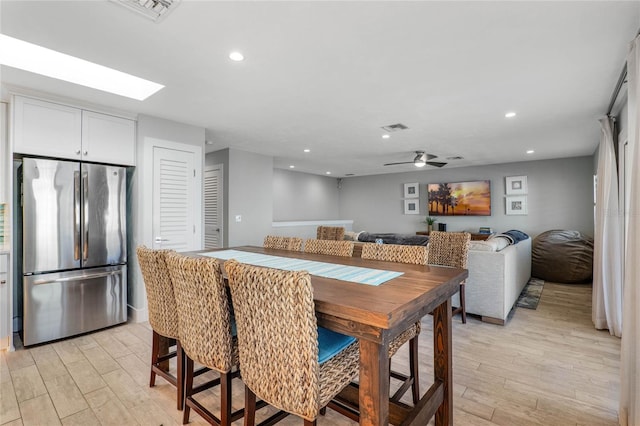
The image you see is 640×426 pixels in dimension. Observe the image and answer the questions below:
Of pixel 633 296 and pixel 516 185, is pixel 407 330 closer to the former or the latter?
pixel 633 296

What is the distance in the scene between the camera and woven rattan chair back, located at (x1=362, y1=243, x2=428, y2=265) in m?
2.26

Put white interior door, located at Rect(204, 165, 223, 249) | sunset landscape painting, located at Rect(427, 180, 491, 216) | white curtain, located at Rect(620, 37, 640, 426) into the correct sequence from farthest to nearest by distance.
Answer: sunset landscape painting, located at Rect(427, 180, 491, 216), white interior door, located at Rect(204, 165, 223, 249), white curtain, located at Rect(620, 37, 640, 426)

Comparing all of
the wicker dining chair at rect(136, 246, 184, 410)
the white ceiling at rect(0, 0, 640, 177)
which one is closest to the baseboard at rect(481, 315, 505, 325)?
the white ceiling at rect(0, 0, 640, 177)

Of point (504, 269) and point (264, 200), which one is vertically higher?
point (264, 200)

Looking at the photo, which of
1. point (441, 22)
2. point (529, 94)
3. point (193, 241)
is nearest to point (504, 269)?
point (529, 94)

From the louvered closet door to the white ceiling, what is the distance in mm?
533

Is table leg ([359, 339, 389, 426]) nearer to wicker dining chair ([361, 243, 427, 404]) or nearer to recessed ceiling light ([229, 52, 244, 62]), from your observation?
wicker dining chair ([361, 243, 427, 404])

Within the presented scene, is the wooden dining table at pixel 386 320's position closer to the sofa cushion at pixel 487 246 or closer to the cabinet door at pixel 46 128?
the sofa cushion at pixel 487 246

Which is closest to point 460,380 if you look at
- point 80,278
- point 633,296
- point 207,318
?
point 633,296

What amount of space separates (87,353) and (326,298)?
275 cm

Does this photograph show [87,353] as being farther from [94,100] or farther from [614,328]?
[614,328]

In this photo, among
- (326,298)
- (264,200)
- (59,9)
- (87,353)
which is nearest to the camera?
(326,298)

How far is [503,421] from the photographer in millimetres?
1841

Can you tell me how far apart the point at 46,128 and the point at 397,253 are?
139 inches
